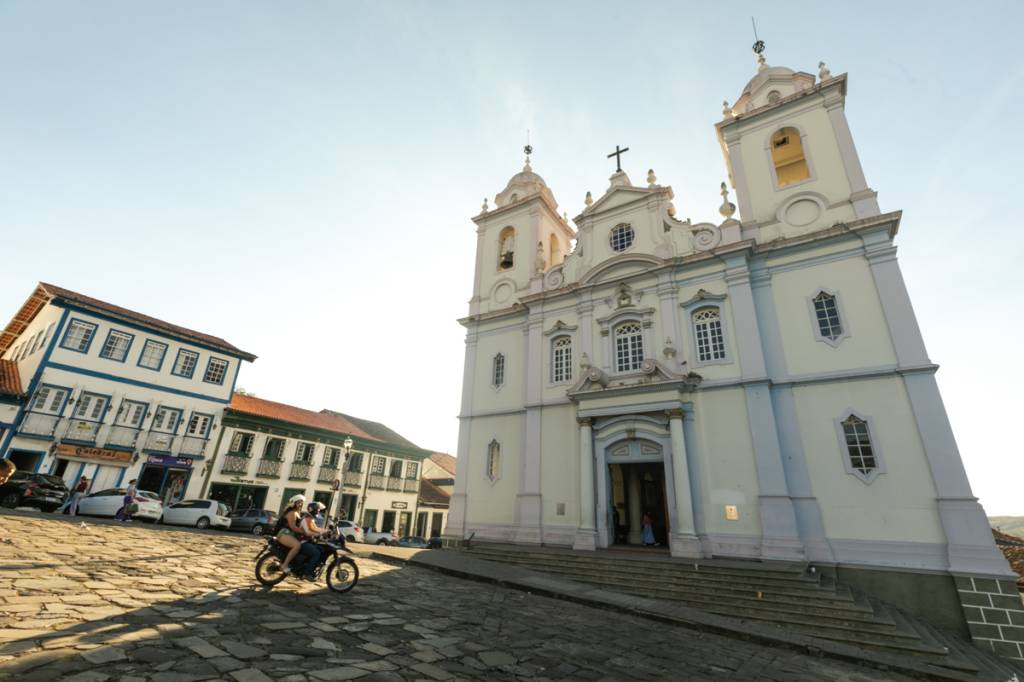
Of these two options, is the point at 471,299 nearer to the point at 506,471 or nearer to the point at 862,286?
the point at 506,471

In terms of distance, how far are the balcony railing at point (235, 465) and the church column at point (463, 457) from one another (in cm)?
1519

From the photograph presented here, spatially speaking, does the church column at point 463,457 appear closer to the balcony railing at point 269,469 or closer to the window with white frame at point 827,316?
the window with white frame at point 827,316

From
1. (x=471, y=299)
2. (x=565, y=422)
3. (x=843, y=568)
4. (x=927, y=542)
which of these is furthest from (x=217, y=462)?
(x=927, y=542)

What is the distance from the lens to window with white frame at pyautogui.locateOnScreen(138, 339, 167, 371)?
24609 millimetres

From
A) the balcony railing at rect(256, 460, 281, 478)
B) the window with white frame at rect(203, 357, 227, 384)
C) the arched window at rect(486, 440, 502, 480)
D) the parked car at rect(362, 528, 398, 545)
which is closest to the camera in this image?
the arched window at rect(486, 440, 502, 480)

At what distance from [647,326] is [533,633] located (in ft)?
38.9

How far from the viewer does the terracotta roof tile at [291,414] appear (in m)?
28.5

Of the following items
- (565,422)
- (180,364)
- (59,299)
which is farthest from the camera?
(180,364)

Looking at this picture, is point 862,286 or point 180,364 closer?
point 862,286

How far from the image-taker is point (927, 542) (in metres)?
11.3

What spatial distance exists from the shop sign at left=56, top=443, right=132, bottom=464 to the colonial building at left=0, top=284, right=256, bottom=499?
0.04 meters

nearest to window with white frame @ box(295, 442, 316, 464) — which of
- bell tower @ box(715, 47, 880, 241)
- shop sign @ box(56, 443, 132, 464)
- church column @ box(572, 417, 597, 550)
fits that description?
shop sign @ box(56, 443, 132, 464)

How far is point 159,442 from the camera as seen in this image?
2411cm

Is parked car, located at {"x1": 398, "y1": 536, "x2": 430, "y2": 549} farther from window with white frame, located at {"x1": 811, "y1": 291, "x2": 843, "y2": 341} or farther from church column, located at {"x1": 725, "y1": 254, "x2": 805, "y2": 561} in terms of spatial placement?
window with white frame, located at {"x1": 811, "y1": 291, "x2": 843, "y2": 341}
